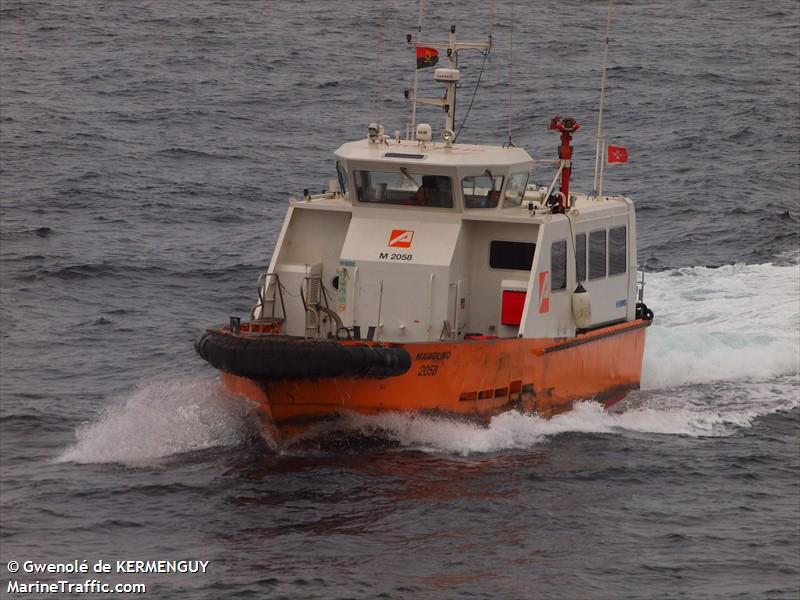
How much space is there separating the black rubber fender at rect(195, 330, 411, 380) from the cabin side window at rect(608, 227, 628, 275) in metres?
4.98

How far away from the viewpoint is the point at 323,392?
17438 mm

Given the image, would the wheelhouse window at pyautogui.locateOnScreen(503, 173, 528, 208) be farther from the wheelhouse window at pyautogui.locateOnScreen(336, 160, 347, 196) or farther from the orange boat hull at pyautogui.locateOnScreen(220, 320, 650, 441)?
the wheelhouse window at pyautogui.locateOnScreen(336, 160, 347, 196)

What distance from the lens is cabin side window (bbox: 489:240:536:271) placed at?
1931 cm

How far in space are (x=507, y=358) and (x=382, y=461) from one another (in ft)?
6.82

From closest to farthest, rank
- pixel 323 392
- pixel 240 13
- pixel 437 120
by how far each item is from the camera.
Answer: pixel 323 392 → pixel 437 120 → pixel 240 13

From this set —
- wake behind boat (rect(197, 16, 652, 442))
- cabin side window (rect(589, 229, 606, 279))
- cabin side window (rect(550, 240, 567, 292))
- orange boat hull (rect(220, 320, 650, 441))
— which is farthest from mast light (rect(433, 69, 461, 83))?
orange boat hull (rect(220, 320, 650, 441))

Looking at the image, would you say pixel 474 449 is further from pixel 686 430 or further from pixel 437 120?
pixel 437 120

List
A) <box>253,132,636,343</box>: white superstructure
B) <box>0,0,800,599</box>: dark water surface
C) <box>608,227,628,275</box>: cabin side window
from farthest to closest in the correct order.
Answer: <box>608,227,628,275</box>: cabin side window < <box>253,132,636,343</box>: white superstructure < <box>0,0,800,599</box>: dark water surface

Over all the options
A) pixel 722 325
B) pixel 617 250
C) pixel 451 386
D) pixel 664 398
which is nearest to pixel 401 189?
pixel 451 386

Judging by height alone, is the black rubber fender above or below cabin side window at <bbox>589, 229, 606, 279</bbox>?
below

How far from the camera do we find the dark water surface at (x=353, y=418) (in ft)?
49.4

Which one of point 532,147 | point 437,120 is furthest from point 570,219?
point 437,120

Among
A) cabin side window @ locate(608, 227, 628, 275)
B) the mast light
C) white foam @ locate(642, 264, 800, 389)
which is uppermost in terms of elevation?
the mast light

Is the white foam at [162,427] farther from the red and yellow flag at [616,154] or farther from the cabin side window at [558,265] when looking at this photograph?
the red and yellow flag at [616,154]
